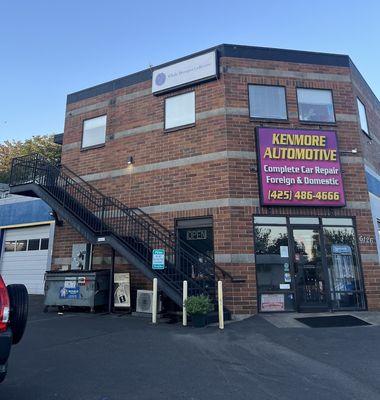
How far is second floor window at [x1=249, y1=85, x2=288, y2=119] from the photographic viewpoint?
11.1 metres

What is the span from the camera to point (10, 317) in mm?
3734

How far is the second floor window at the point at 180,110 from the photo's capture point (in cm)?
1158

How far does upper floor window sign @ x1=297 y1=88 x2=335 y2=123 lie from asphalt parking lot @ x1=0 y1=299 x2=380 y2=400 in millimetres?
6630

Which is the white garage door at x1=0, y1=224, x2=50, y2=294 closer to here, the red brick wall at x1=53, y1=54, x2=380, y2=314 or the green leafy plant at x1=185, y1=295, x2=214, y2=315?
the red brick wall at x1=53, y1=54, x2=380, y2=314

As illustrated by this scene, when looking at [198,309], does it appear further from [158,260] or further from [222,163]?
[222,163]

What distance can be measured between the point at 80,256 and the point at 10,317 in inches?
351

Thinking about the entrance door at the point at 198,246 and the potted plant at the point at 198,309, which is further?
the entrance door at the point at 198,246

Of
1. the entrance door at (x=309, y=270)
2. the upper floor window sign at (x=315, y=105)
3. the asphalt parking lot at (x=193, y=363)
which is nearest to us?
the asphalt parking lot at (x=193, y=363)

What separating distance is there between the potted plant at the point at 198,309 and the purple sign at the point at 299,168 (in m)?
3.64

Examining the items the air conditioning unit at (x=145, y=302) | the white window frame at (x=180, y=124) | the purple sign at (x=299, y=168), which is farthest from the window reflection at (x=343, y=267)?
the white window frame at (x=180, y=124)

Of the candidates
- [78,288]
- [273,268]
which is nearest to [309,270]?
[273,268]

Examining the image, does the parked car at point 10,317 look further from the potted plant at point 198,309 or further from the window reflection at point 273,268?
the window reflection at point 273,268

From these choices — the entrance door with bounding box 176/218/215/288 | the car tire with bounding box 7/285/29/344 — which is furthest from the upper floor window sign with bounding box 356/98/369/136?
the car tire with bounding box 7/285/29/344

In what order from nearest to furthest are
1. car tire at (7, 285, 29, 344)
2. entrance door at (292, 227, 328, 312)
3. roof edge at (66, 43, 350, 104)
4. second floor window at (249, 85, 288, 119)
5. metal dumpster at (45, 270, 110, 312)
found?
1. car tire at (7, 285, 29, 344)
2. entrance door at (292, 227, 328, 312)
3. metal dumpster at (45, 270, 110, 312)
4. second floor window at (249, 85, 288, 119)
5. roof edge at (66, 43, 350, 104)
